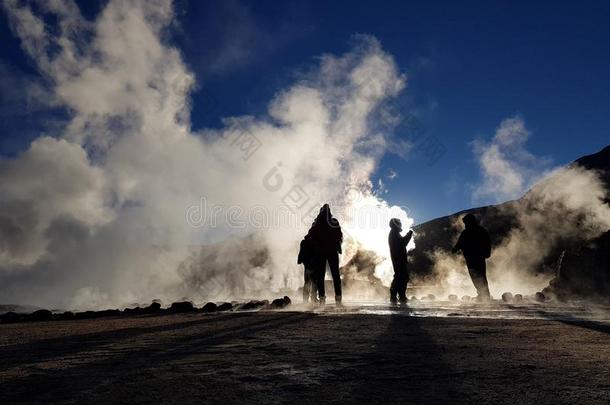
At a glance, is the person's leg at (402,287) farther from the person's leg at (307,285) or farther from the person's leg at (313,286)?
the person's leg at (307,285)

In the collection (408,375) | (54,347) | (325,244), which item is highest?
(325,244)

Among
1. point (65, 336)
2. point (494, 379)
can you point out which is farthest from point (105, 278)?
point (494, 379)

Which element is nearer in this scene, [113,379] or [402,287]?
[113,379]

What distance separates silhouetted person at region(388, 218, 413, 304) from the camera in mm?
11938

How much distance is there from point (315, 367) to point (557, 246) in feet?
141

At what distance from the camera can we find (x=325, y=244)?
1066 cm

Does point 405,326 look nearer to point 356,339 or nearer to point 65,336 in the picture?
point 356,339

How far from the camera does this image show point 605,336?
405 centimetres

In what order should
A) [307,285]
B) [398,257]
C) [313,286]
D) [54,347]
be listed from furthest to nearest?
[307,285]
[398,257]
[313,286]
[54,347]

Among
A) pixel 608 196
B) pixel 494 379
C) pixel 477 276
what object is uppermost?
pixel 608 196

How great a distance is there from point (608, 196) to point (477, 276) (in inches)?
1365

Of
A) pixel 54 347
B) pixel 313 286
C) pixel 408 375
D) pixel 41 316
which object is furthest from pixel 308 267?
pixel 408 375

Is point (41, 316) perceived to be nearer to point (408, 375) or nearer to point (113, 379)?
point (113, 379)

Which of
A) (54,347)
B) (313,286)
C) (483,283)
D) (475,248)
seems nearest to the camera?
(54,347)
